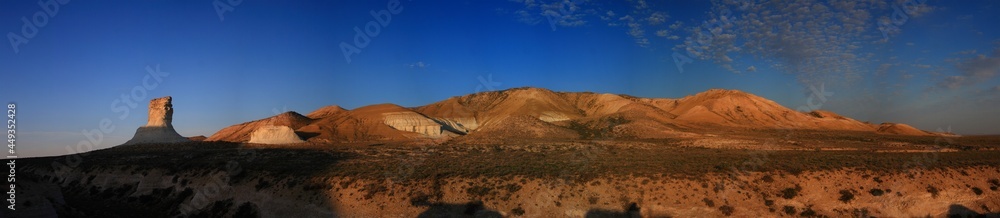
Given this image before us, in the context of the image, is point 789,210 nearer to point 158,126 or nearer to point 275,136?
point 275,136

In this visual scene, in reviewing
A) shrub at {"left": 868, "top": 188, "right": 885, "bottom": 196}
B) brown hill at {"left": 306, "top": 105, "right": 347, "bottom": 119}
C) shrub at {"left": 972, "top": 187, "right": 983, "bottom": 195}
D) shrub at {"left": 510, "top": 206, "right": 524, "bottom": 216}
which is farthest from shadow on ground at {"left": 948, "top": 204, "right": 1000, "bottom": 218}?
brown hill at {"left": 306, "top": 105, "right": 347, "bottom": 119}

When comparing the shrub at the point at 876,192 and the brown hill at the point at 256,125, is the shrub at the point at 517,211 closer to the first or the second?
the shrub at the point at 876,192

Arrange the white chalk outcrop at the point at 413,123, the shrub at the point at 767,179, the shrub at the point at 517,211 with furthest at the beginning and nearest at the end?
the white chalk outcrop at the point at 413,123
the shrub at the point at 767,179
the shrub at the point at 517,211

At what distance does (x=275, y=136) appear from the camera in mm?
70625

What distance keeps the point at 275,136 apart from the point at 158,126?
1658cm

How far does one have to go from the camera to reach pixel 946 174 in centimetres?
3183

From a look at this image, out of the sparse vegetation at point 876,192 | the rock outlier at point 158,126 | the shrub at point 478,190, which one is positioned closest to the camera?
the sparse vegetation at point 876,192

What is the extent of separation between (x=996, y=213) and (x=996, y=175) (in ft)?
16.9

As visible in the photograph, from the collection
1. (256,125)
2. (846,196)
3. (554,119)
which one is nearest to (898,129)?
(554,119)

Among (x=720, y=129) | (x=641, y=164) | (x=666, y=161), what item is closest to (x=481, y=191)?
(x=641, y=164)

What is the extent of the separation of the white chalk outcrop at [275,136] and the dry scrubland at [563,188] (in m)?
→ 29.1

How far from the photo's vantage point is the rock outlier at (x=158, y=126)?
6975 centimetres

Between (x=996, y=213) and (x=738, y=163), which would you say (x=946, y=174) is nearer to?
(x=996, y=213)

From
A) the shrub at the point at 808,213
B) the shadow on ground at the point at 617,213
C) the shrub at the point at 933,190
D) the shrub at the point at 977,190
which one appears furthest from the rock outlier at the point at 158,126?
the shrub at the point at 977,190
